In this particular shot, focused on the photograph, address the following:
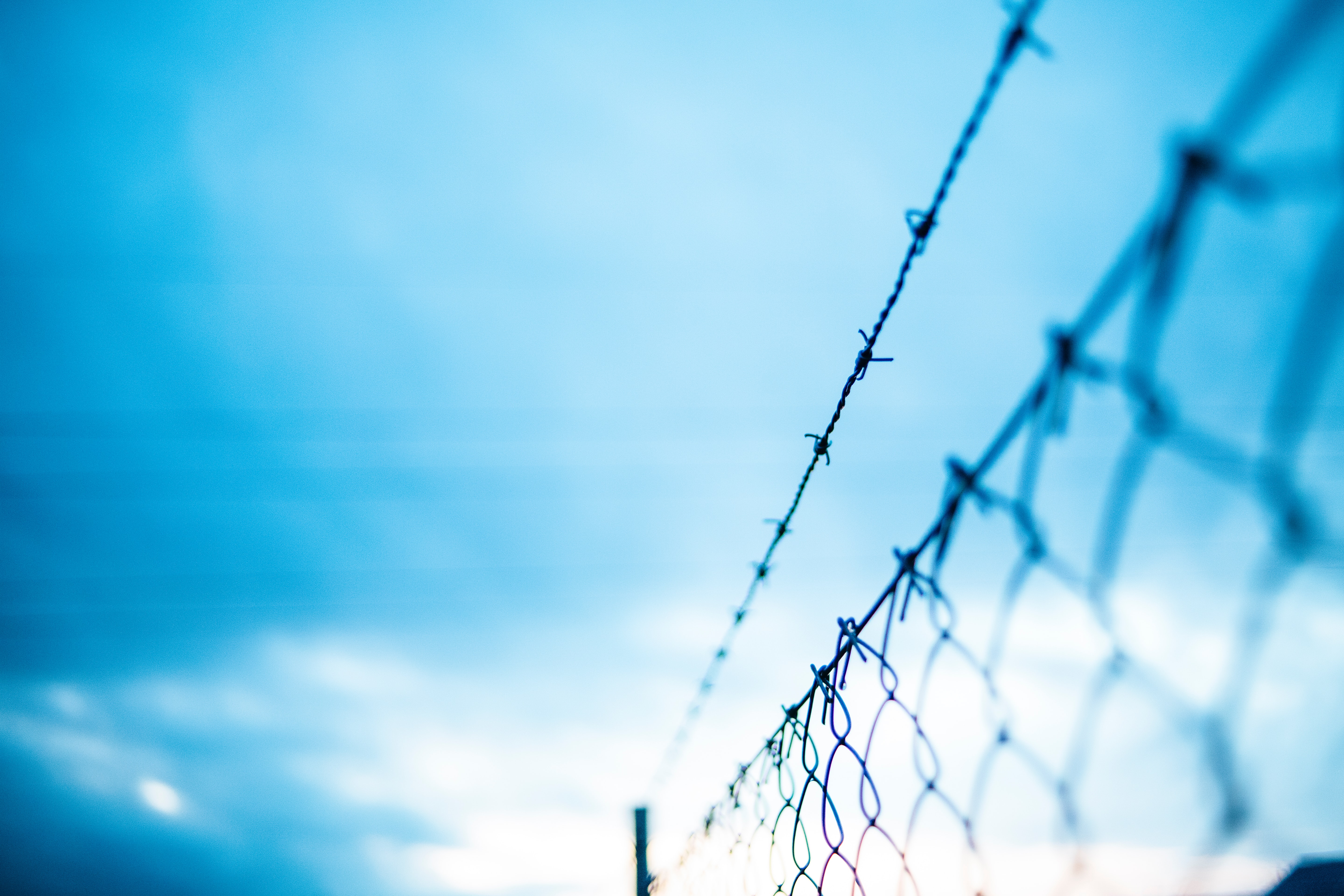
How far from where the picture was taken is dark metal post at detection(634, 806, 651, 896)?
3.70m

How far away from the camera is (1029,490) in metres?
0.89

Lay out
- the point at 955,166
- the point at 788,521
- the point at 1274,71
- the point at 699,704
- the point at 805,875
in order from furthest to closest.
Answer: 1. the point at 699,704
2. the point at 788,521
3. the point at 805,875
4. the point at 955,166
5. the point at 1274,71

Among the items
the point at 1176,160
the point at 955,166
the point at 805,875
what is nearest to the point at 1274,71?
the point at 1176,160

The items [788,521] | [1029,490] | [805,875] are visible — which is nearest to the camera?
[1029,490]

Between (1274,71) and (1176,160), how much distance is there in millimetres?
92

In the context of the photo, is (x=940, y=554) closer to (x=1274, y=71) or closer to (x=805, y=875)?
(x=1274, y=71)

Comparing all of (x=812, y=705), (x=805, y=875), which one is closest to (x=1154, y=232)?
(x=812, y=705)

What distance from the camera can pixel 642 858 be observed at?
3.71m

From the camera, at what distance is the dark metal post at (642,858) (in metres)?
3.70

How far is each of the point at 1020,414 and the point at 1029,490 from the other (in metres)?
0.10

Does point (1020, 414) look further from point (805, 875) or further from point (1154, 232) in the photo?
point (805, 875)

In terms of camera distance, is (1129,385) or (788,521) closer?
(1129,385)

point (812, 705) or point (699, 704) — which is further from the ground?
point (699, 704)

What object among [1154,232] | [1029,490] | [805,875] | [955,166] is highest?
[955,166]
